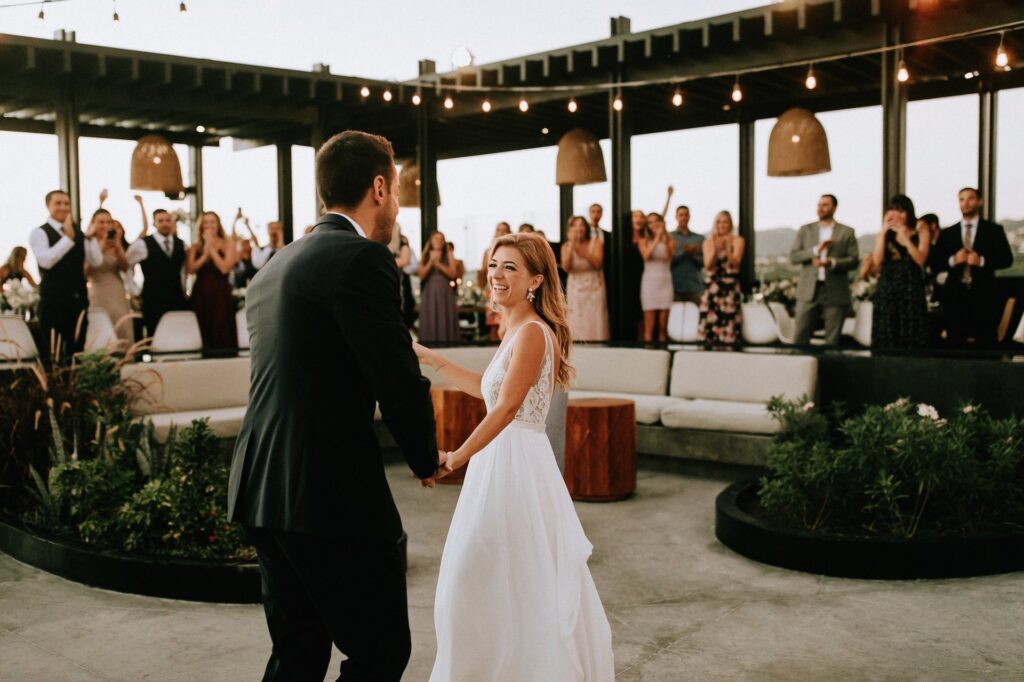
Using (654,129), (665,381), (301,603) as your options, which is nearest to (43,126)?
(654,129)

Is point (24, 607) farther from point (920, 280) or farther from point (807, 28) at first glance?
point (807, 28)

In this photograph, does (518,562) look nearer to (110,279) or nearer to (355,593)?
(355,593)

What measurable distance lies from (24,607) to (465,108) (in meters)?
9.01

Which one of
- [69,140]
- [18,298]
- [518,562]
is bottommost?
[518,562]

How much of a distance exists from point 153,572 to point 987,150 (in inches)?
416

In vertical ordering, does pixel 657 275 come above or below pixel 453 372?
above

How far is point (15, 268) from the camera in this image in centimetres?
1042

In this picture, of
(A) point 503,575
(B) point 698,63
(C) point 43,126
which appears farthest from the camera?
(C) point 43,126

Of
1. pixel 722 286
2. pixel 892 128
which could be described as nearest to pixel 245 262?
pixel 722 286

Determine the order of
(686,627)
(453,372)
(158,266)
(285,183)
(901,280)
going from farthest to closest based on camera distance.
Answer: (285,183)
(158,266)
(901,280)
(686,627)
(453,372)

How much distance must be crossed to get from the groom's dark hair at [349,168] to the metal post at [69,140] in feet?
31.2

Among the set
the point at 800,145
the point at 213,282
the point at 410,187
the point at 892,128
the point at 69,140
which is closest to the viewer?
the point at 800,145

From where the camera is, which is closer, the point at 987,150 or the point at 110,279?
the point at 110,279

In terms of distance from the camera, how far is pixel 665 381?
787 cm
